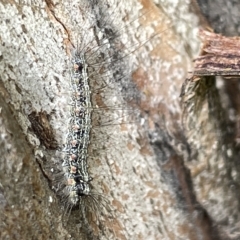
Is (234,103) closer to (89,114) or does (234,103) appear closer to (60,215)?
(89,114)

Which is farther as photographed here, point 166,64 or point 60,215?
point 60,215

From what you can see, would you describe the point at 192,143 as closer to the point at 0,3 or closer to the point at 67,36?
the point at 67,36

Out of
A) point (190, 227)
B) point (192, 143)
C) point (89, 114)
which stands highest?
point (89, 114)

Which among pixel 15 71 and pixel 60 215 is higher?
pixel 15 71

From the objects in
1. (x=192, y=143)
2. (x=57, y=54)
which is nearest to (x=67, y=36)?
(x=57, y=54)

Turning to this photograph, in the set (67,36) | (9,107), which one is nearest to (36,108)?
(9,107)

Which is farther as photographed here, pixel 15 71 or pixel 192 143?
pixel 15 71
